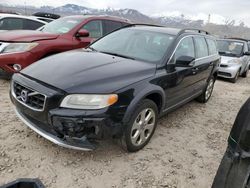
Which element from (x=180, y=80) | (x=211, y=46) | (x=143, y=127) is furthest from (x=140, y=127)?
(x=211, y=46)

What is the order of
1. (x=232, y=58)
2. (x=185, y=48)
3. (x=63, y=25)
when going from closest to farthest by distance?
(x=185, y=48)
(x=63, y=25)
(x=232, y=58)

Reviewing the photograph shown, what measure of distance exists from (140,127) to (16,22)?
6278mm

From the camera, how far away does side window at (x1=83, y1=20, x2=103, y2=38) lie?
18.9 feet

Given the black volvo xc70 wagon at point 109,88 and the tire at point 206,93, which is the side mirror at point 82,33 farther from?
the tire at point 206,93

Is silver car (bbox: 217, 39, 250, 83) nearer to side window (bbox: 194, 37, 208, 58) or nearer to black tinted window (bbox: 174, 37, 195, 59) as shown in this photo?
side window (bbox: 194, 37, 208, 58)

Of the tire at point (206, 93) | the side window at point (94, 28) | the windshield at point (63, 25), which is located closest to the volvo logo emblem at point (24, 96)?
the windshield at point (63, 25)

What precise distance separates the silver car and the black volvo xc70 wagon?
5.02 m

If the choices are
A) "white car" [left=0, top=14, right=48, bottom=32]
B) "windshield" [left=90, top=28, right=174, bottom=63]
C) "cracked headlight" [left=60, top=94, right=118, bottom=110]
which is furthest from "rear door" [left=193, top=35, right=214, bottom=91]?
"white car" [left=0, top=14, right=48, bottom=32]

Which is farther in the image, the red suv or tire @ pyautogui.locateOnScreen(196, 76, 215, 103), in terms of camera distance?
tire @ pyautogui.locateOnScreen(196, 76, 215, 103)

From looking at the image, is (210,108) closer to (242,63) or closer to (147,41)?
(147,41)

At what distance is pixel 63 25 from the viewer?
18.9 feet

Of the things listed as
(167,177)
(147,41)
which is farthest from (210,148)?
(147,41)

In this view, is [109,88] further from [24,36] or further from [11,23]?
[11,23]

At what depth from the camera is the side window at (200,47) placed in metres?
4.43
